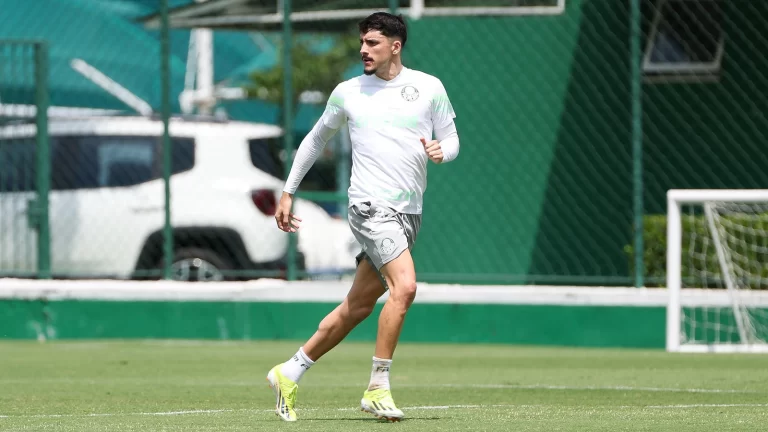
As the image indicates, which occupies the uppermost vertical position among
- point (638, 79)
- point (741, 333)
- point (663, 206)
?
point (638, 79)

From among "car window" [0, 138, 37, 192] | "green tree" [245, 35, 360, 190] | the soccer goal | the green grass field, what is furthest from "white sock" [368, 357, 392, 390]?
"green tree" [245, 35, 360, 190]

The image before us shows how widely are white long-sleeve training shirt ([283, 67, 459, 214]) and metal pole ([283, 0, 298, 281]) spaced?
636cm

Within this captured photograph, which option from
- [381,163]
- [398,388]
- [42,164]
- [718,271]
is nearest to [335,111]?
[381,163]

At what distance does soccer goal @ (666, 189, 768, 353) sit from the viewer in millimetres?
12461

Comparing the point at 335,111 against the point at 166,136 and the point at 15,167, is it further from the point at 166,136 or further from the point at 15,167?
the point at 15,167

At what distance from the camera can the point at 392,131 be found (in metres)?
7.53

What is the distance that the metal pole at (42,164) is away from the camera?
14.4 m

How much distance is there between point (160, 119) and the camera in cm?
1459

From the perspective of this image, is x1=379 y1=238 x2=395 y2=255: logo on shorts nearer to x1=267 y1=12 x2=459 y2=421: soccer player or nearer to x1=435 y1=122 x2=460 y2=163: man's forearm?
x1=267 y1=12 x2=459 y2=421: soccer player

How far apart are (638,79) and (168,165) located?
170 inches

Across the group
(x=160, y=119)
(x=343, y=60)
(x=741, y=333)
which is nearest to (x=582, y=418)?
(x=741, y=333)

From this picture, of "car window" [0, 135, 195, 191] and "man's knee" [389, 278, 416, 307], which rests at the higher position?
"car window" [0, 135, 195, 191]

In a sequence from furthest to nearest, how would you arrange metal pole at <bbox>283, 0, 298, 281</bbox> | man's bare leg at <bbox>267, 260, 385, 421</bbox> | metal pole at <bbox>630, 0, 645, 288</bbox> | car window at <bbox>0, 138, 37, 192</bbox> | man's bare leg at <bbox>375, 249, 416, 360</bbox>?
car window at <bbox>0, 138, 37, 192</bbox> < metal pole at <bbox>283, 0, 298, 281</bbox> < metal pole at <bbox>630, 0, 645, 288</bbox> < man's bare leg at <bbox>267, 260, 385, 421</bbox> < man's bare leg at <bbox>375, 249, 416, 360</bbox>

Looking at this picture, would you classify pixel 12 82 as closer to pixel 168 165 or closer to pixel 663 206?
pixel 168 165
